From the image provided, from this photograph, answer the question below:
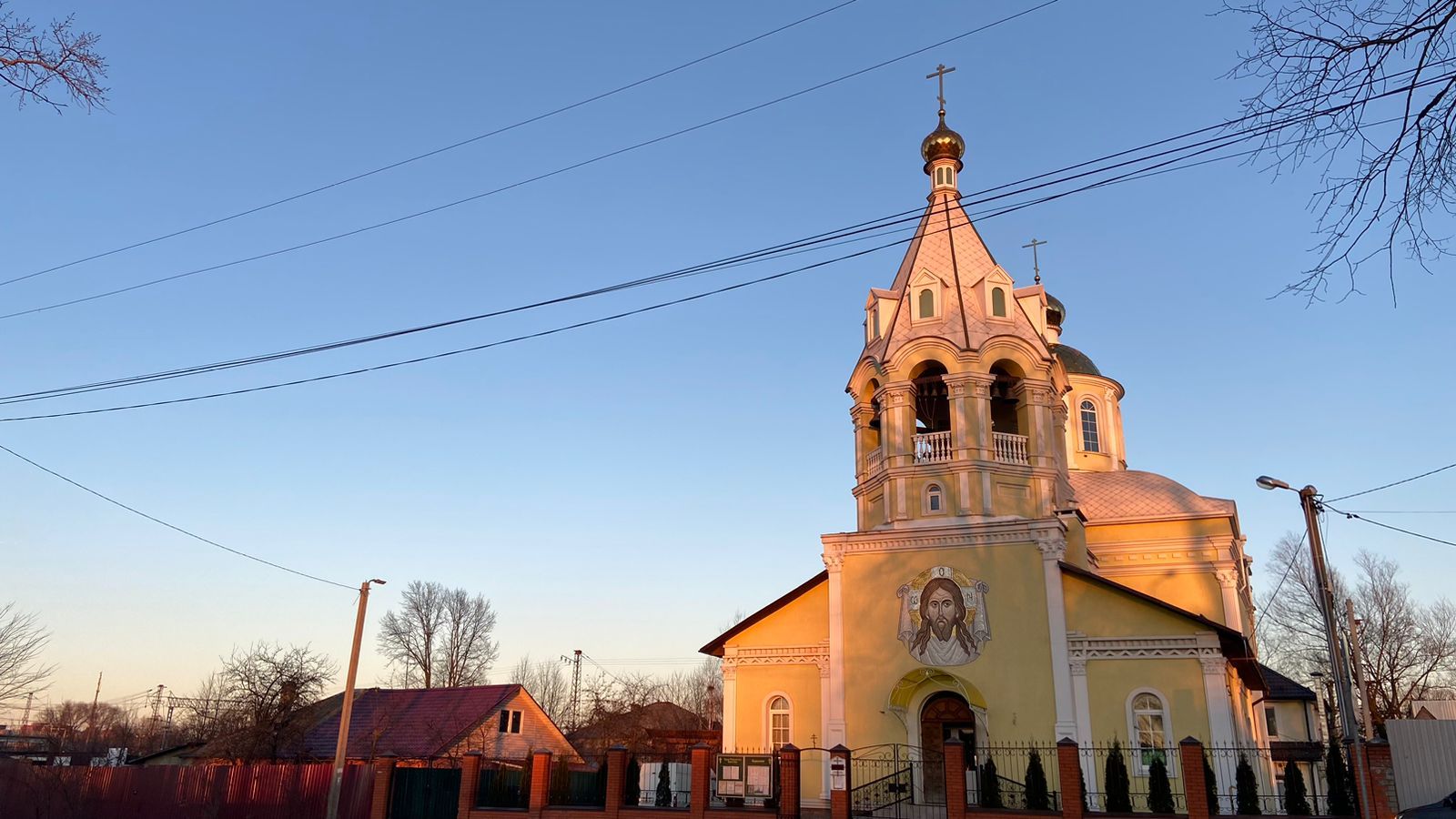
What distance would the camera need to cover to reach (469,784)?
2030 centimetres

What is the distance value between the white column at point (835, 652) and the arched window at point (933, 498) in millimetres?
2242

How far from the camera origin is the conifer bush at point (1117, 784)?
18.3 metres

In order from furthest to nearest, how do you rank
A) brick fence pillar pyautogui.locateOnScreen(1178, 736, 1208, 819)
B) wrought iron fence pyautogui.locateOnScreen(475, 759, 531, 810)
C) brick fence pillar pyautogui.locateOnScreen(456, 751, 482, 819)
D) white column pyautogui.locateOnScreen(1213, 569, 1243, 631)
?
white column pyautogui.locateOnScreen(1213, 569, 1243, 631), wrought iron fence pyautogui.locateOnScreen(475, 759, 531, 810), brick fence pillar pyautogui.locateOnScreen(456, 751, 482, 819), brick fence pillar pyautogui.locateOnScreen(1178, 736, 1208, 819)

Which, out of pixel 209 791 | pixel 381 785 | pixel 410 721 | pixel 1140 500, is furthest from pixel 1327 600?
pixel 410 721

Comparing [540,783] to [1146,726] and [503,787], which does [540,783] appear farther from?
[1146,726]

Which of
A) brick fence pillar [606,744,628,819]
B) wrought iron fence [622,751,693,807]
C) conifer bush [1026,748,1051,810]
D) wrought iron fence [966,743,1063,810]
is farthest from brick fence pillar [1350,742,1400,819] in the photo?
brick fence pillar [606,744,628,819]

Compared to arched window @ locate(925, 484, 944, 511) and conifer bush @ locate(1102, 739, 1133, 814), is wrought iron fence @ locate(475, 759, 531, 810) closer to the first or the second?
arched window @ locate(925, 484, 944, 511)

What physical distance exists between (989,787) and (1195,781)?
4.23 meters

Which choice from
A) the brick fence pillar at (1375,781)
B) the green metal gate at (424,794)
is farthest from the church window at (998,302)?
the green metal gate at (424,794)

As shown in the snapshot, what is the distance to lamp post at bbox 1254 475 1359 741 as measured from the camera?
1555 cm

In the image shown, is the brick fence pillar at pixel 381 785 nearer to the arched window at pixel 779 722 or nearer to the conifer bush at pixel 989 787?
the arched window at pixel 779 722

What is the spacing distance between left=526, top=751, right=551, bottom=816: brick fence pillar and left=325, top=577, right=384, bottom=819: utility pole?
A: 3677 mm

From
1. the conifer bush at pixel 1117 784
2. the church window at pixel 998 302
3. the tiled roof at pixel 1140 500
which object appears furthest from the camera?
the tiled roof at pixel 1140 500

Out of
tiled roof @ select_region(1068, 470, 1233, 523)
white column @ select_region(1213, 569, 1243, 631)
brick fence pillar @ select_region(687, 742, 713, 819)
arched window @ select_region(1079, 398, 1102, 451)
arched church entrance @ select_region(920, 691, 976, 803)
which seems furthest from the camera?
arched window @ select_region(1079, 398, 1102, 451)
